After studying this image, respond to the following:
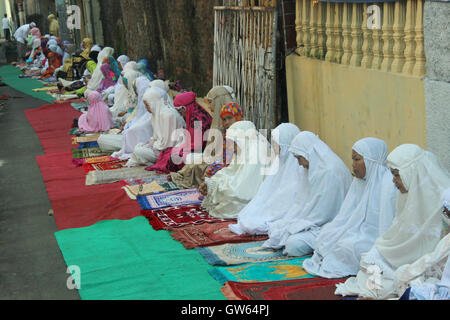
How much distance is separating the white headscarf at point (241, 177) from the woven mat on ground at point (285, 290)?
1.64 metres

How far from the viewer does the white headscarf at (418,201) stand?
383cm

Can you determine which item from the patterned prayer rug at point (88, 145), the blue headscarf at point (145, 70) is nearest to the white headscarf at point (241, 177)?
the patterned prayer rug at point (88, 145)

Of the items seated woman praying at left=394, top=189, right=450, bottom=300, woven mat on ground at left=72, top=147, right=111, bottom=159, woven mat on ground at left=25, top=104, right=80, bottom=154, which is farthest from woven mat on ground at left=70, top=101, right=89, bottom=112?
seated woman praying at left=394, top=189, right=450, bottom=300

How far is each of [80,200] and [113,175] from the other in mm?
893

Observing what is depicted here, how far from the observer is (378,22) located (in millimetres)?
5281

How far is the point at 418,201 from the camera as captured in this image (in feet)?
12.7

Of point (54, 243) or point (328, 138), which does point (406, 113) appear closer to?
point (328, 138)

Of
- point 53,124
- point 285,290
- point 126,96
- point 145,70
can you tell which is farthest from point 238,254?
point 145,70

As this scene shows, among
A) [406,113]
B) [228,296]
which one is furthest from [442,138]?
[228,296]

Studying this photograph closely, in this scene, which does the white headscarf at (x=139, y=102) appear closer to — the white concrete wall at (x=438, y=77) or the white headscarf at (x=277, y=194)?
the white headscarf at (x=277, y=194)

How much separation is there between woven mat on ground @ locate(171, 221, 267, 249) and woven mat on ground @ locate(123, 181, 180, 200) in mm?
1300

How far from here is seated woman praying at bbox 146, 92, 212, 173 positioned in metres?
7.57

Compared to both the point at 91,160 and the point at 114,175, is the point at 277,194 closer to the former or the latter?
the point at 114,175

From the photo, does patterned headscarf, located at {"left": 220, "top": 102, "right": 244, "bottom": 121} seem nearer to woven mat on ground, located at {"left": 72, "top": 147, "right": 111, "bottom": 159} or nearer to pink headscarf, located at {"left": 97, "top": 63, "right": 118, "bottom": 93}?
woven mat on ground, located at {"left": 72, "top": 147, "right": 111, "bottom": 159}
